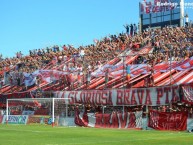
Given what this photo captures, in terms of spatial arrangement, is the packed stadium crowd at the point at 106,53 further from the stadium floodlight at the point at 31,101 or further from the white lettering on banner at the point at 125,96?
the stadium floodlight at the point at 31,101

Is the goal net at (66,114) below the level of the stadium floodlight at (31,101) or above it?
→ below

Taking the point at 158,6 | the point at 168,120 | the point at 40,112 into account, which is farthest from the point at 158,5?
the point at 168,120

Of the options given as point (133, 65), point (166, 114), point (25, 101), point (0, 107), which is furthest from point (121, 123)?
point (0, 107)

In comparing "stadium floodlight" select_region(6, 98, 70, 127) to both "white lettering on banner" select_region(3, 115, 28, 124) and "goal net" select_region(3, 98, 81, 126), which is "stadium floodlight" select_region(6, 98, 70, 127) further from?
"white lettering on banner" select_region(3, 115, 28, 124)

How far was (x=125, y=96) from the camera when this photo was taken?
38594mm

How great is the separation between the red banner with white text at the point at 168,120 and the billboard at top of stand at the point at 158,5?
3090 centimetres

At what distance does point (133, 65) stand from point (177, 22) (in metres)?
22.9

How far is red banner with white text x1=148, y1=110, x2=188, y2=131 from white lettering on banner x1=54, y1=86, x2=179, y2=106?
4.88 ft

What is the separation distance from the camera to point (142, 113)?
35.7 m

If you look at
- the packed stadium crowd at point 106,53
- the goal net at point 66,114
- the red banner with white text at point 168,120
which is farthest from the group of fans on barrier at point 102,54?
the goal net at point 66,114

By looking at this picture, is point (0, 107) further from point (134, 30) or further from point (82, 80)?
point (134, 30)

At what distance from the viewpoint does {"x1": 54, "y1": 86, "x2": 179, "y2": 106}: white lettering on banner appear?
35.3 meters

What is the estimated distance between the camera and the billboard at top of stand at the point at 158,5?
63028 millimetres

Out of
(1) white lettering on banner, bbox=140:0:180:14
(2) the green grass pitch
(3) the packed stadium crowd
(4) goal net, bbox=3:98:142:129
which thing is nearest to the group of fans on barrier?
(3) the packed stadium crowd
